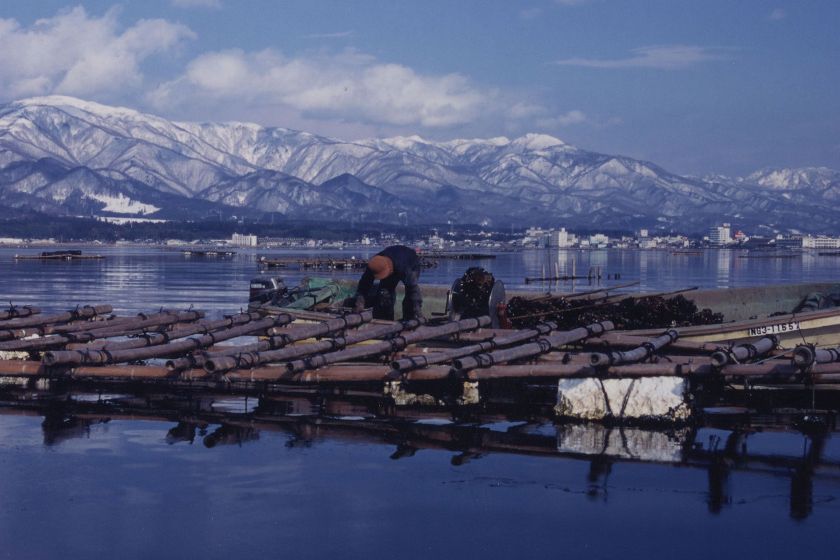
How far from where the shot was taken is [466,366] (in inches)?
640

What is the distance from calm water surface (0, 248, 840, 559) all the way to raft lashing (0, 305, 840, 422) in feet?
2.71

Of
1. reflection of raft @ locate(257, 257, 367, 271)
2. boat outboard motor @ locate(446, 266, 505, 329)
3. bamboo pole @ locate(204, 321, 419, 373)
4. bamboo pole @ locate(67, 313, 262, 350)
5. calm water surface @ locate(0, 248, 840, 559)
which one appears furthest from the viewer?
reflection of raft @ locate(257, 257, 367, 271)

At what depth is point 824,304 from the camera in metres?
26.9

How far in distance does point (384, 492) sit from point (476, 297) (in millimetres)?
10365

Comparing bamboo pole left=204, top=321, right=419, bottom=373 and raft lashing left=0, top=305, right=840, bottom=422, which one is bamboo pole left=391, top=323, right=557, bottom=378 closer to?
raft lashing left=0, top=305, right=840, bottom=422

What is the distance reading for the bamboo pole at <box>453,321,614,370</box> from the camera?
53.8ft

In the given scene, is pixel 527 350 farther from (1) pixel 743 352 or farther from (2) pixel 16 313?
(2) pixel 16 313

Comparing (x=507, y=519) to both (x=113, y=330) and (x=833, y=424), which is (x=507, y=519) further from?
(x=113, y=330)

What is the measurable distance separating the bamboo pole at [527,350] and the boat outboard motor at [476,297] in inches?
135

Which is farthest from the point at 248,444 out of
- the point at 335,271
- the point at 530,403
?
the point at 335,271

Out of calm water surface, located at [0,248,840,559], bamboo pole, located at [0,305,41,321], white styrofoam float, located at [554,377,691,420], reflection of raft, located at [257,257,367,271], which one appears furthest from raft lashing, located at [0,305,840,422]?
reflection of raft, located at [257,257,367,271]

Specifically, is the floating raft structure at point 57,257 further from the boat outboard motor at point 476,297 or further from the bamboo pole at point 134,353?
the bamboo pole at point 134,353

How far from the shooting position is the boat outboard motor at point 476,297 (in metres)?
22.0

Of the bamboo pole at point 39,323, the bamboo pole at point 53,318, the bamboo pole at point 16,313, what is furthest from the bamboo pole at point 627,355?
the bamboo pole at point 16,313
